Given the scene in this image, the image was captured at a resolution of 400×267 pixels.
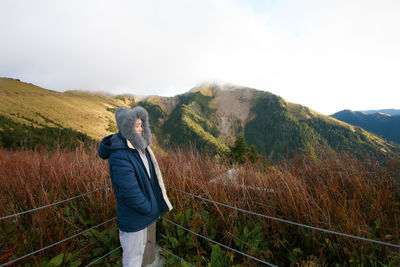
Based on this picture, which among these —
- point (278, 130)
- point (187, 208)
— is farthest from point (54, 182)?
point (278, 130)

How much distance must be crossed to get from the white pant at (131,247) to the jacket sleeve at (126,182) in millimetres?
398

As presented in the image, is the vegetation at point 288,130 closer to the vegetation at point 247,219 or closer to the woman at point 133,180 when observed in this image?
the vegetation at point 247,219

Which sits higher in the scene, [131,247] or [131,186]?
[131,186]

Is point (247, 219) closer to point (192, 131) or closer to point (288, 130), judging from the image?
point (192, 131)

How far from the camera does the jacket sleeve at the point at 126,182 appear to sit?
1.41 metres

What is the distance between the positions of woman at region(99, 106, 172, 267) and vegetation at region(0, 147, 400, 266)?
25.9 inches

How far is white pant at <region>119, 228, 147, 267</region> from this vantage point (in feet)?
5.44

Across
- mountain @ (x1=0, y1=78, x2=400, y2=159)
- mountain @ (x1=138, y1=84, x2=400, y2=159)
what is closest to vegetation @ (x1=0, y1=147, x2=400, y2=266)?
mountain @ (x1=0, y1=78, x2=400, y2=159)

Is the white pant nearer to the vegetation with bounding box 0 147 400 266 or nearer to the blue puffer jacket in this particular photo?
the blue puffer jacket

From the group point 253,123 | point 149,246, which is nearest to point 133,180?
point 149,246

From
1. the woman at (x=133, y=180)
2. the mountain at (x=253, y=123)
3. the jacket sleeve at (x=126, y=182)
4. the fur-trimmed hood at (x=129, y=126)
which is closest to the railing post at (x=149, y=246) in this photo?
the woman at (x=133, y=180)

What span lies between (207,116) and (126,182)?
16718cm

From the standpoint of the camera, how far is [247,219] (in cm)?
227

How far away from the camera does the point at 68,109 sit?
90.8 m
